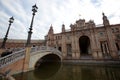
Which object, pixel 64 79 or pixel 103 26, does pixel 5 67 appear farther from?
pixel 103 26

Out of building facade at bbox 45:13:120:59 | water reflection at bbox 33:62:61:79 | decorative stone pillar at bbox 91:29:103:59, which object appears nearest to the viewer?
water reflection at bbox 33:62:61:79

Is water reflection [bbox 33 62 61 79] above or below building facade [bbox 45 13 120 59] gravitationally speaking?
below

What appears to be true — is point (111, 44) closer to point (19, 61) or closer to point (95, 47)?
point (95, 47)

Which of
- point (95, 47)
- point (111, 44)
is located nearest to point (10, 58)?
point (95, 47)

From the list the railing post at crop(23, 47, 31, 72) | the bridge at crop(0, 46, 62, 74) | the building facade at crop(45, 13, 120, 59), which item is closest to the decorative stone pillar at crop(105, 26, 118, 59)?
the building facade at crop(45, 13, 120, 59)

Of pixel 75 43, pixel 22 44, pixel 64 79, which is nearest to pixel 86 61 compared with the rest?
pixel 75 43

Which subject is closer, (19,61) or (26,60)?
(19,61)

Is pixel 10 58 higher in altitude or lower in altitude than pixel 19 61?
higher

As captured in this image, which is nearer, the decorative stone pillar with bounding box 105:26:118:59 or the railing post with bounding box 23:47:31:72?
the railing post with bounding box 23:47:31:72

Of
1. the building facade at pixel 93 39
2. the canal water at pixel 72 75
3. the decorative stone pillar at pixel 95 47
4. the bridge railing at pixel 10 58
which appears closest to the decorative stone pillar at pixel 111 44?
the building facade at pixel 93 39

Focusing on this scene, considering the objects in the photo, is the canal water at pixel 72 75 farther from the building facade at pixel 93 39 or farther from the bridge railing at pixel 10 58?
the building facade at pixel 93 39

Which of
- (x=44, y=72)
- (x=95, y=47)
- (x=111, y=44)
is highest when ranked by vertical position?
(x=111, y=44)

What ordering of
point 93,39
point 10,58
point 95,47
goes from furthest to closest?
point 93,39 → point 95,47 → point 10,58

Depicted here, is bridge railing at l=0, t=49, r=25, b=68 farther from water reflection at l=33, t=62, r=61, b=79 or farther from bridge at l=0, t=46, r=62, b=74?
water reflection at l=33, t=62, r=61, b=79
